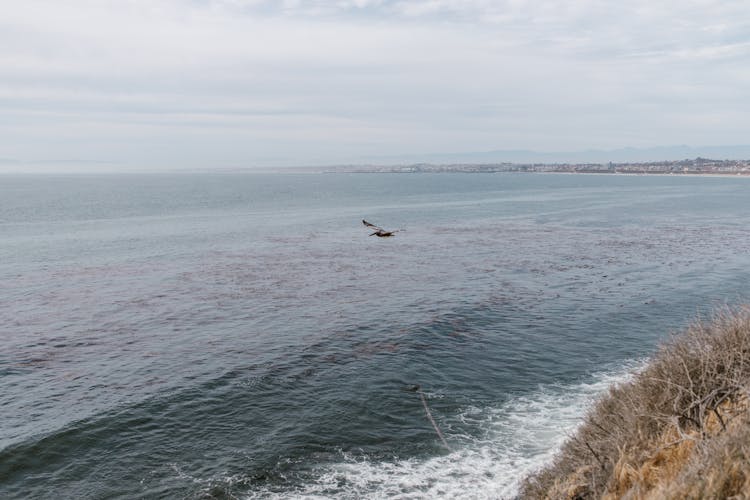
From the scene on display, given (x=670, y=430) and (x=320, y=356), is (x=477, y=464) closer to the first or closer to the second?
(x=670, y=430)

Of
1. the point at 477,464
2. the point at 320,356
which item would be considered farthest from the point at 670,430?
the point at 320,356

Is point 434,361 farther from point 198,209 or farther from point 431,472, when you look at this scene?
point 198,209

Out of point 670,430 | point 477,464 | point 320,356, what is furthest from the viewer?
point 320,356

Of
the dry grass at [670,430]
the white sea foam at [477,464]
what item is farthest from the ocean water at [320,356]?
the dry grass at [670,430]

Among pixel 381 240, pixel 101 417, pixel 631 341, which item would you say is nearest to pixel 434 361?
pixel 631 341

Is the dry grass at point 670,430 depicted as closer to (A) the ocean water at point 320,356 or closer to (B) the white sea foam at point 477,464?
(B) the white sea foam at point 477,464
